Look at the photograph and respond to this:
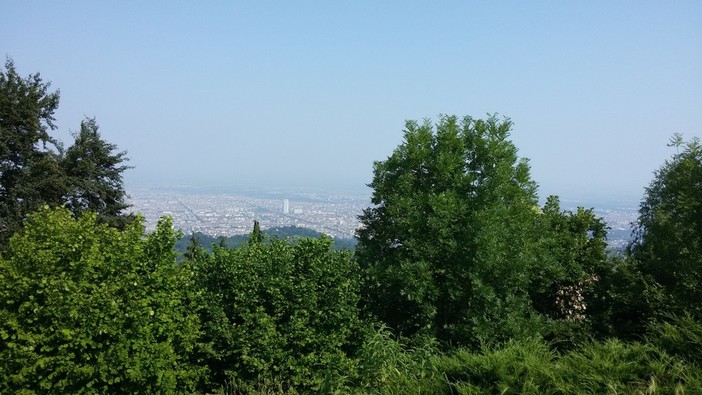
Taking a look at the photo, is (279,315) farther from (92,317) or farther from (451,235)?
(451,235)

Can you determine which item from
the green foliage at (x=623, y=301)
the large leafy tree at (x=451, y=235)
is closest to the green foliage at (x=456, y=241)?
the large leafy tree at (x=451, y=235)

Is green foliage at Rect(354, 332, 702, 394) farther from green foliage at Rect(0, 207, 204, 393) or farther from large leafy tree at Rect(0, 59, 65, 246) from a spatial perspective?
large leafy tree at Rect(0, 59, 65, 246)

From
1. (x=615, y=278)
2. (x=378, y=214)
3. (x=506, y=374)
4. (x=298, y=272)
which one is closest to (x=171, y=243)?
(x=298, y=272)

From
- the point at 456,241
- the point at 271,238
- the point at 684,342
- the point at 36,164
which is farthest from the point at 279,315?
the point at 36,164

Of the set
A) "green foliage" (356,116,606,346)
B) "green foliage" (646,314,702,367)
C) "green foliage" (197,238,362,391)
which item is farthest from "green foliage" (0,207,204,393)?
"green foliage" (646,314,702,367)

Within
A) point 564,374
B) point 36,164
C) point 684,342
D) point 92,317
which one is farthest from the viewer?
point 36,164

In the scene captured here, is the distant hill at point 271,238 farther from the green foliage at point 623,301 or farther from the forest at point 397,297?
the green foliage at point 623,301

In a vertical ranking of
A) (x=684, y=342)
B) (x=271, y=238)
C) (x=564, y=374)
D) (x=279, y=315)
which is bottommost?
(x=279, y=315)
